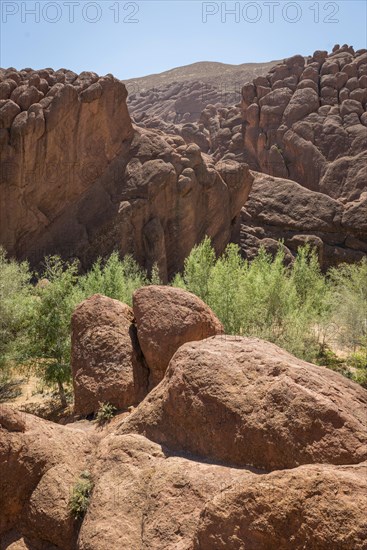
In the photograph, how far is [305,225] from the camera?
43.7 meters

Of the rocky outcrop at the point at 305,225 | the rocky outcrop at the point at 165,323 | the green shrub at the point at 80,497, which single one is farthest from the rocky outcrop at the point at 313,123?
the green shrub at the point at 80,497

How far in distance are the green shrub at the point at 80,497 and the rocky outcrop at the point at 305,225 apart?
3564cm

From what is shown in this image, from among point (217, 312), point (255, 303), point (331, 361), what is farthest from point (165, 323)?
point (331, 361)

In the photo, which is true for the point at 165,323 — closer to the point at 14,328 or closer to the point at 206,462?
the point at 206,462

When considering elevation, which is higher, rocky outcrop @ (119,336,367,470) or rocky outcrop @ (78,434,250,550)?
rocky outcrop @ (119,336,367,470)

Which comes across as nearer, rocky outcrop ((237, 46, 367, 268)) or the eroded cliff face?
the eroded cliff face

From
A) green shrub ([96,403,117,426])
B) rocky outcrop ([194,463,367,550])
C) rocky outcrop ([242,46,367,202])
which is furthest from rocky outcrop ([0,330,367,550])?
rocky outcrop ([242,46,367,202])

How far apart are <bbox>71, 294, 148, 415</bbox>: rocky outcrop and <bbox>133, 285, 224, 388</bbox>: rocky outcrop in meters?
0.34

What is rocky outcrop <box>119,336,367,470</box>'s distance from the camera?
662 centimetres

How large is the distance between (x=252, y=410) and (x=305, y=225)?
38501 mm

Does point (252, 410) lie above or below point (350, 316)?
above

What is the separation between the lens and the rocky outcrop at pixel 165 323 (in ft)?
36.4

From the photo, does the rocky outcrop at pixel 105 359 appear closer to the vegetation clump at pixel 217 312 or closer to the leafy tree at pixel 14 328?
the vegetation clump at pixel 217 312

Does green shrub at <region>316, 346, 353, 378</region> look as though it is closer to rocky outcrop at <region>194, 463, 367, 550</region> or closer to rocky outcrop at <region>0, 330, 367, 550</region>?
rocky outcrop at <region>0, 330, 367, 550</region>
